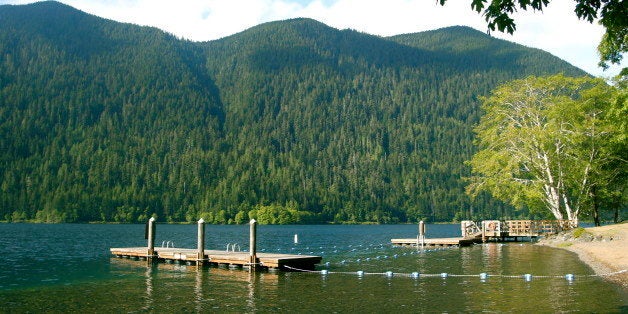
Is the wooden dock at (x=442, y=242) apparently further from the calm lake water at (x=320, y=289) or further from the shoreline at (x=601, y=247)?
the calm lake water at (x=320, y=289)

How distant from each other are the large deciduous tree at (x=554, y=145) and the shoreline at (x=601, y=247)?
18.9 ft

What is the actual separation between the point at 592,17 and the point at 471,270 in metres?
26.2

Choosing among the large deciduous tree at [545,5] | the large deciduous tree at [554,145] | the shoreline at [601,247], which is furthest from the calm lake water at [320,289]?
the large deciduous tree at [554,145]

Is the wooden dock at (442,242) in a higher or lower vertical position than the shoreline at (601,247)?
lower

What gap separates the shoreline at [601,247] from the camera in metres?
32.8

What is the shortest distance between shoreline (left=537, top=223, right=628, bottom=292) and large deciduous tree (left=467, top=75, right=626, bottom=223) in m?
5.76

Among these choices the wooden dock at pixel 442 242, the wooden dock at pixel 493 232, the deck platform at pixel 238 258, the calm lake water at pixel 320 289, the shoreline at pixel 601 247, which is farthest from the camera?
the wooden dock at pixel 442 242

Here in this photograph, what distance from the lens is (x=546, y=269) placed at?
3575cm

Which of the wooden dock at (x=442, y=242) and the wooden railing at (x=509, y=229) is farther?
the wooden railing at (x=509, y=229)

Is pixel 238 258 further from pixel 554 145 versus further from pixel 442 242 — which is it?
pixel 554 145

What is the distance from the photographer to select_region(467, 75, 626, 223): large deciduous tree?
57.4m

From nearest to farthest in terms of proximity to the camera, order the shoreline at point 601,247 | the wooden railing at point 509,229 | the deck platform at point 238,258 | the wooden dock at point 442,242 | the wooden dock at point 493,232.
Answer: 1. the shoreline at point 601,247
2. the deck platform at point 238,258
3. the wooden dock at point 493,232
4. the wooden dock at point 442,242
5. the wooden railing at point 509,229

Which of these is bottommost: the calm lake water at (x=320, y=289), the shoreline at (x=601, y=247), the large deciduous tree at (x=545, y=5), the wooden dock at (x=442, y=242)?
the wooden dock at (x=442, y=242)

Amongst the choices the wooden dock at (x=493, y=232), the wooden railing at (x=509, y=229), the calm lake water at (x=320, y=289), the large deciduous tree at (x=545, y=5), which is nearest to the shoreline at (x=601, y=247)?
the calm lake water at (x=320, y=289)
